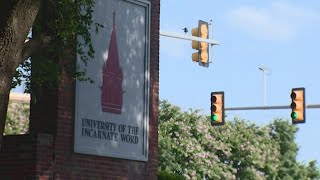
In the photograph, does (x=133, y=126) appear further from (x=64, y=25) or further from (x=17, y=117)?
(x=17, y=117)

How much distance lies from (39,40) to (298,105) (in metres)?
16.2

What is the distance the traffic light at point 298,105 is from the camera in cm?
3359

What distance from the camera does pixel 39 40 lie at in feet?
63.2

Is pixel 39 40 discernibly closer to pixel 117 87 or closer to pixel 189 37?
pixel 117 87

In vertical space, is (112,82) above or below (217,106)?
below

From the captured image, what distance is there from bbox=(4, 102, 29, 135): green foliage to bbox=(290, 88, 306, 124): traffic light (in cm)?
2926

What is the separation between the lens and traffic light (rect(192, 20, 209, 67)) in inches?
1242

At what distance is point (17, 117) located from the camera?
62.6 metres

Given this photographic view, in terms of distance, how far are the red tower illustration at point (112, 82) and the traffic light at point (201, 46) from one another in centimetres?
720

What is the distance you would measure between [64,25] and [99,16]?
467 centimetres

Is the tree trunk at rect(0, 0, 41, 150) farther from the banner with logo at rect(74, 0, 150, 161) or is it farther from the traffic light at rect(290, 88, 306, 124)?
the traffic light at rect(290, 88, 306, 124)

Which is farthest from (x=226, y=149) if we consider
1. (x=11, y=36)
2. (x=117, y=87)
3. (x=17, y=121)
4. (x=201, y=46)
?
(x=11, y=36)

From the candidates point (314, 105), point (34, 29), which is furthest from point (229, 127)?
point (34, 29)

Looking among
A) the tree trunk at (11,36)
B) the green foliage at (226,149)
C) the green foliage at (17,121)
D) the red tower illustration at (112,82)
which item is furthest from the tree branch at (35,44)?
the green foliage at (17,121)
